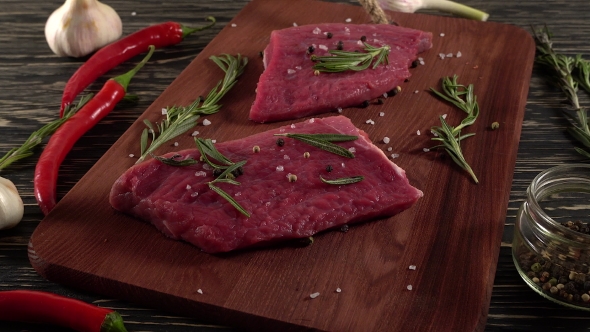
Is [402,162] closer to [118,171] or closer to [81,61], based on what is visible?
[118,171]

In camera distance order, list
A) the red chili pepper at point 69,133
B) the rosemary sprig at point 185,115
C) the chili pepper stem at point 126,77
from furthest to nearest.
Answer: the chili pepper stem at point 126,77
the rosemary sprig at point 185,115
the red chili pepper at point 69,133

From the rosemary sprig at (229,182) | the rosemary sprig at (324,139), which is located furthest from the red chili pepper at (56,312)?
the rosemary sprig at (324,139)

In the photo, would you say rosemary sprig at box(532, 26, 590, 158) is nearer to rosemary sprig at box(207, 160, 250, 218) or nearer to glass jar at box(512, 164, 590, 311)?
glass jar at box(512, 164, 590, 311)

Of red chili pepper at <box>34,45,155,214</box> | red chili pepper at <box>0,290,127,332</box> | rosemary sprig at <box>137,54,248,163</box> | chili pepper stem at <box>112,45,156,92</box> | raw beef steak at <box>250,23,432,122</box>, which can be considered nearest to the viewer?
red chili pepper at <box>0,290,127,332</box>

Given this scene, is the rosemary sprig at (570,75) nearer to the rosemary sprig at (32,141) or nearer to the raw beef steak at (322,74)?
the raw beef steak at (322,74)

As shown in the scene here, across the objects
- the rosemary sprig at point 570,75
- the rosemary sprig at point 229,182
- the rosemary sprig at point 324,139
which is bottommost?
the rosemary sprig at point 570,75

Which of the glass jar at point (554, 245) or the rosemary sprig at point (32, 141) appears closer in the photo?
the glass jar at point (554, 245)

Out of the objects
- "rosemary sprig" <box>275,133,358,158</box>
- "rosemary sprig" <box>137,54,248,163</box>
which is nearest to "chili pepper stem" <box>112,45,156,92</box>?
"rosemary sprig" <box>137,54,248,163</box>
